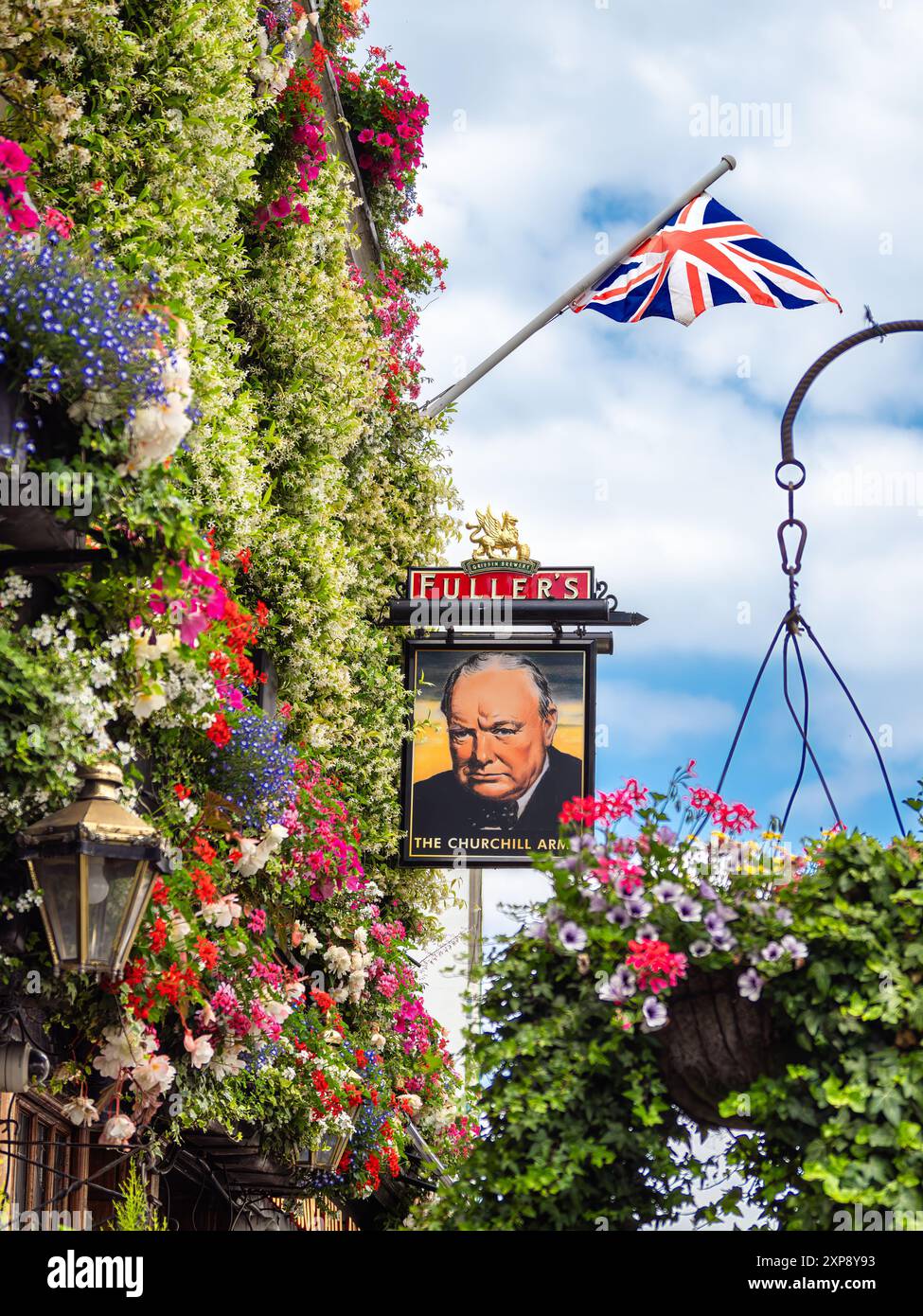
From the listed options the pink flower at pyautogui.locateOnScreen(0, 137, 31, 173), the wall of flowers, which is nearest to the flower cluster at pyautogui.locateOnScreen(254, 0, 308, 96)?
the wall of flowers

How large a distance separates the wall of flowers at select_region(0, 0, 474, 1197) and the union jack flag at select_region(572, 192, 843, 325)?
7.01 ft

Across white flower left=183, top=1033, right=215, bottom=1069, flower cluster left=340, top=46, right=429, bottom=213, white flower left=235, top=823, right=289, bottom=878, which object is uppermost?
flower cluster left=340, top=46, right=429, bottom=213

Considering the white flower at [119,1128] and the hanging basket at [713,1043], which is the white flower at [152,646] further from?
the hanging basket at [713,1043]

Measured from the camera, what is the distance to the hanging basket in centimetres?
412

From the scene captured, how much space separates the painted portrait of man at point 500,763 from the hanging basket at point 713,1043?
7.70 metres

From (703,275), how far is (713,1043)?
8488mm

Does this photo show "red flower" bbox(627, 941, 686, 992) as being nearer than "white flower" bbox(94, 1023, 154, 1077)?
Yes

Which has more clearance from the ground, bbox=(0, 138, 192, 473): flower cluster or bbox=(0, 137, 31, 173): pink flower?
bbox=(0, 137, 31, 173): pink flower

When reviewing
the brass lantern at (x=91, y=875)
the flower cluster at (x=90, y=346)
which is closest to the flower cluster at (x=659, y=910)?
the brass lantern at (x=91, y=875)

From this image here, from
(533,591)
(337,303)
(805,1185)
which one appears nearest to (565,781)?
(533,591)

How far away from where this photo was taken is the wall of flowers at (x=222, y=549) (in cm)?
604

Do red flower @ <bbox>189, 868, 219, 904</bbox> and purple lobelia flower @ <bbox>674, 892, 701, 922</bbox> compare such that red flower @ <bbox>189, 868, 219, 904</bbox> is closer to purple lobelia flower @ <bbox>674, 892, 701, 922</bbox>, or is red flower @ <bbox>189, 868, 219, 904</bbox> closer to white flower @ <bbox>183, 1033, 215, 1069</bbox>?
white flower @ <bbox>183, 1033, 215, 1069</bbox>

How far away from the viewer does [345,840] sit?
10.9 m
